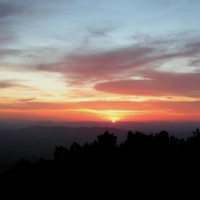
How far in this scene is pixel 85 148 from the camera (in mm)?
48219

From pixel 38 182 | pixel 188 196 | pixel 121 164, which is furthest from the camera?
pixel 38 182

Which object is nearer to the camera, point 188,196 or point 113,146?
point 188,196

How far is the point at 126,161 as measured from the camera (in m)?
41.1

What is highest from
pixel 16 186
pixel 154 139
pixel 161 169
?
pixel 154 139

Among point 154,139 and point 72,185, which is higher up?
point 154,139

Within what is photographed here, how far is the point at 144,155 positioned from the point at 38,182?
12495 mm

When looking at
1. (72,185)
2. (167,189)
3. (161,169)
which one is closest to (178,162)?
(161,169)

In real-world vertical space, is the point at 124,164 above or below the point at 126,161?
below

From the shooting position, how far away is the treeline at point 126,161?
37750mm

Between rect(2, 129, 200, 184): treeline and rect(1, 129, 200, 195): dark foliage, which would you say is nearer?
rect(1, 129, 200, 195): dark foliage

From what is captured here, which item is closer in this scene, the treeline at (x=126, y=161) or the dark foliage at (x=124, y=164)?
the dark foliage at (x=124, y=164)

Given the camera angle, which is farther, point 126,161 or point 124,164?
point 126,161

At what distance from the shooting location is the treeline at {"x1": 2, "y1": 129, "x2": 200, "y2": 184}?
3775cm

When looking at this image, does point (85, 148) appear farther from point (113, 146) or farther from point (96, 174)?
point (96, 174)
